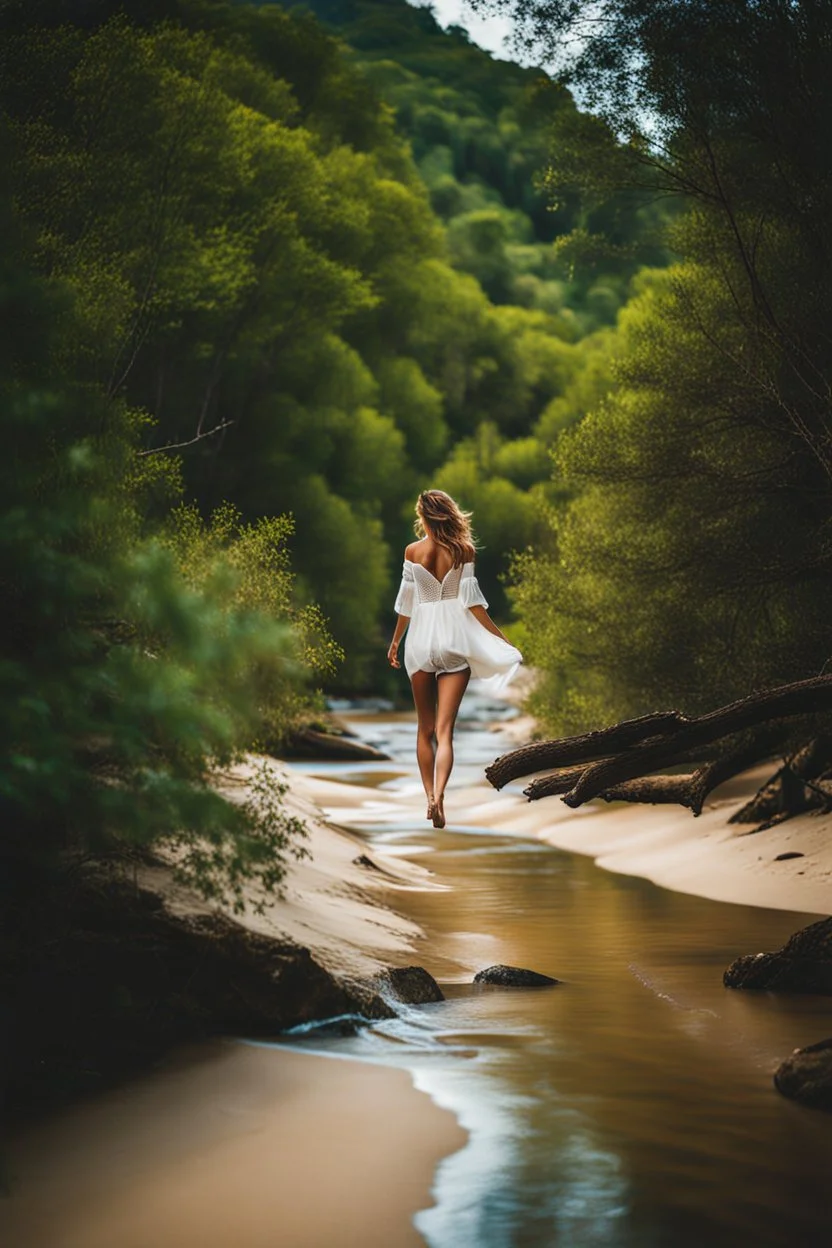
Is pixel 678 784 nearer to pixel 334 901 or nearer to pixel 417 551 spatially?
pixel 334 901

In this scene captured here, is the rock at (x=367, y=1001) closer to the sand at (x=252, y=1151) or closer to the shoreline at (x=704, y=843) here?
the sand at (x=252, y=1151)

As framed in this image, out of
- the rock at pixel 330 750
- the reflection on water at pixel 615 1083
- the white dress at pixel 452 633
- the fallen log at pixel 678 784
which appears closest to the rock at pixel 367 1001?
the reflection on water at pixel 615 1083

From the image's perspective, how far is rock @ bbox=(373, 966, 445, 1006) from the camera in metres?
11.7

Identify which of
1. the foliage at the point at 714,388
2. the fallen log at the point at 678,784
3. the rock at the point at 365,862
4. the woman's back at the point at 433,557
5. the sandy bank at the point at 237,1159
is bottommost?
the sandy bank at the point at 237,1159

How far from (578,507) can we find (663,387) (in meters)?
6.41

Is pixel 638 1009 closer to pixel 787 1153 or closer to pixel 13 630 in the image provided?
pixel 787 1153

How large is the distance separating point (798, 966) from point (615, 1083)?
2.93m

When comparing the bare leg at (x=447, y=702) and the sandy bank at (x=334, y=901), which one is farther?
the sandy bank at (x=334, y=901)

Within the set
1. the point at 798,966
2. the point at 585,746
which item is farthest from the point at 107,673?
the point at 798,966

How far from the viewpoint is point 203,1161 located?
8672 mm

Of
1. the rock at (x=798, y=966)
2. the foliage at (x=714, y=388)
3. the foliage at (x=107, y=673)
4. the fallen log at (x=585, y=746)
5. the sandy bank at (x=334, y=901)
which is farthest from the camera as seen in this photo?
the foliage at (x=714, y=388)

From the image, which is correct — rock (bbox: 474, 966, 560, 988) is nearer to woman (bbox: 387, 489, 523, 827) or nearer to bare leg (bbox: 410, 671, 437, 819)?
bare leg (bbox: 410, 671, 437, 819)

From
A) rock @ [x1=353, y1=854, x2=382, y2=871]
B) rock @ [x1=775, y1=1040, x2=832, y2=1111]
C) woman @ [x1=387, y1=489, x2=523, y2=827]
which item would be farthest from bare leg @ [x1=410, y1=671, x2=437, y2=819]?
rock @ [x1=353, y1=854, x2=382, y2=871]

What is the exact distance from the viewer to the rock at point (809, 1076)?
9.47m
